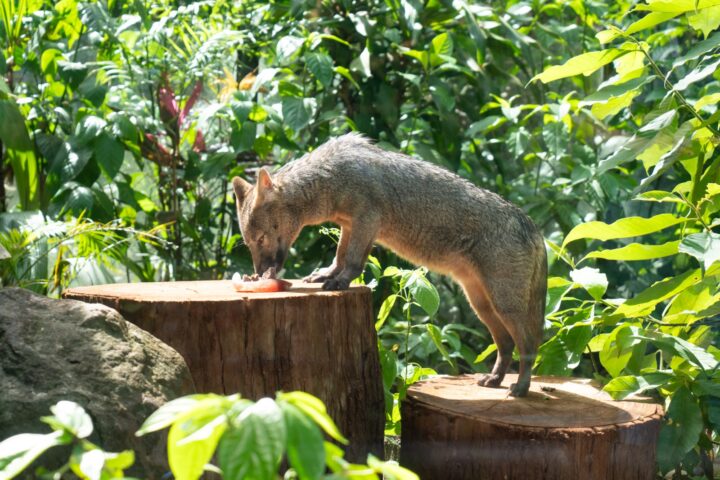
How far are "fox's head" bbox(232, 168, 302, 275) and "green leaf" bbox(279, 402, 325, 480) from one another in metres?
3.69

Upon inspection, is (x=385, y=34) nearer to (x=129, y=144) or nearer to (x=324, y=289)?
(x=129, y=144)

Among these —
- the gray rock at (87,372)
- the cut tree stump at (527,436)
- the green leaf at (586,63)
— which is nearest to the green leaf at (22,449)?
the gray rock at (87,372)

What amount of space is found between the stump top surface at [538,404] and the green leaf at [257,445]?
2960mm

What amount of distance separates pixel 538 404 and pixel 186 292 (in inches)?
79.5

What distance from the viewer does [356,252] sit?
5.29m

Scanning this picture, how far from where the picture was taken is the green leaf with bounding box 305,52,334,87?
7.39m

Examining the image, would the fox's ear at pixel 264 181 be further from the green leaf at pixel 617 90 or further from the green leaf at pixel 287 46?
the green leaf at pixel 287 46

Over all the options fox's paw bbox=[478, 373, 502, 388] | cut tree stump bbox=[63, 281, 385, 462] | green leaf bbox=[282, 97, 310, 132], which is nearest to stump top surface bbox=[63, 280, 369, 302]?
cut tree stump bbox=[63, 281, 385, 462]

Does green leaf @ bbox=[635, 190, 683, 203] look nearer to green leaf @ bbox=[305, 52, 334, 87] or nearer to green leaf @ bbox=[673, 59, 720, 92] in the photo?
green leaf @ bbox=[673, 59, 720, 92]

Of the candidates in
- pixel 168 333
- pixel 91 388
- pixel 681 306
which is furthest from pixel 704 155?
pixel 91 388

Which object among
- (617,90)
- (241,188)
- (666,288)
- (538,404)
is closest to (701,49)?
(617,90)

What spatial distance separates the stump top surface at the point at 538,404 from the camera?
467cm

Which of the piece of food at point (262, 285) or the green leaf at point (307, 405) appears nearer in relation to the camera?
the green leaf at point (307, 405)

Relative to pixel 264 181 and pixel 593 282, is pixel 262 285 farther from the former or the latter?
pixel 593 282
